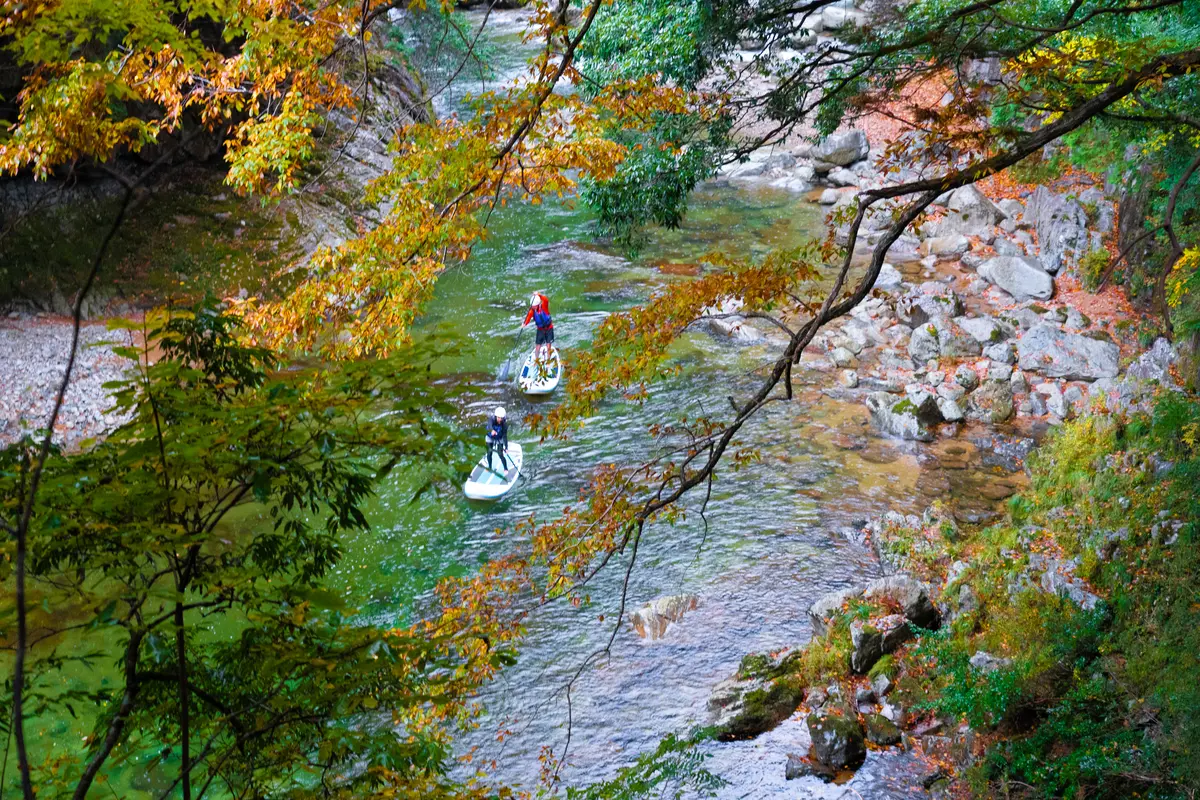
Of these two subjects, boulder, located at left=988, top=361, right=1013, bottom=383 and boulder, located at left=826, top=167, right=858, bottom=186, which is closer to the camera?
boulder, located at left=988, top=361, right=1013, bottom=383

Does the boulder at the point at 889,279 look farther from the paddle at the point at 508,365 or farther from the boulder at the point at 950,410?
the paddle at the point at 508,365

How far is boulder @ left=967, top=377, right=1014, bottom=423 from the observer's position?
41.3 feet

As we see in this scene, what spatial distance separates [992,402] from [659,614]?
683cm

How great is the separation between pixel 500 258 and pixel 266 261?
196 inches

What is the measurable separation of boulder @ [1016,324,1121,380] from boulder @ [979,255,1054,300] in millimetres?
1983

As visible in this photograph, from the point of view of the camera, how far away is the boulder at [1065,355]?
13133 millimetres

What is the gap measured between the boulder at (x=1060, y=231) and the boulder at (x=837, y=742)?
12298mm

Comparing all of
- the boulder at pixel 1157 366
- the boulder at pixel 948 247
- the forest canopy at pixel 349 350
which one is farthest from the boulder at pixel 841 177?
the boulder at pixel 1157 366

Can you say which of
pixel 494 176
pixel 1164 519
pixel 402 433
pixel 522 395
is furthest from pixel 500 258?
pixel 402 433

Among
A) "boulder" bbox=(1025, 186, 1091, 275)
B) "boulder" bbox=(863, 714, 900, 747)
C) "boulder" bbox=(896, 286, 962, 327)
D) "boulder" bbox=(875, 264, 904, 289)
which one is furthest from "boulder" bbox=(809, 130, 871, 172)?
"boulder" bbox=(863, 714, 900, 747)

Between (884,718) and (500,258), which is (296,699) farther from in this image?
(500,258)

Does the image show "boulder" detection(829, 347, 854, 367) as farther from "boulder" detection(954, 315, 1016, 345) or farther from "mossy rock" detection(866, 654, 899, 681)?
"mossy rock" detection(866, 654, 899, 681)

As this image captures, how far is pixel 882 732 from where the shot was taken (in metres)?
7.49

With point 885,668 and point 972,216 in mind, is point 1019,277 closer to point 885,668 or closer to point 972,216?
point 972,216
